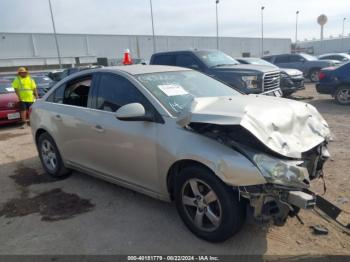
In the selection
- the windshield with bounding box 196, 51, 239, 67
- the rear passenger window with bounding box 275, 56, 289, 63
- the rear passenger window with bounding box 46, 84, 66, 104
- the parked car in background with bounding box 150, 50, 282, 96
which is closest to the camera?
the rear passenger window with bounding box 46, 84, 66, 104

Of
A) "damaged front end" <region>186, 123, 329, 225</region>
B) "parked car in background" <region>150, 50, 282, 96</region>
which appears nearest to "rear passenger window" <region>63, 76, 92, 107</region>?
"damaged front end" <region>186, 123, 329, 225</region>

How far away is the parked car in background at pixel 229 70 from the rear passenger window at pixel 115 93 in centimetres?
515

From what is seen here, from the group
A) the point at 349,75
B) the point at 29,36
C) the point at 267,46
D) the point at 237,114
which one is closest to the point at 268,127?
the point at 237,114

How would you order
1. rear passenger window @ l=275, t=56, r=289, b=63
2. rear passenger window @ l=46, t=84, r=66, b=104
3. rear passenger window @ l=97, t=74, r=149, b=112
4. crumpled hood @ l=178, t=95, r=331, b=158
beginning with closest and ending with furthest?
crumpled hood @ l=178, t=95, r=331, b=158 → rear passenger window @ l=97, t=74, r=149, b=112 → rear passenger window @ l=46, t=84, r=66, b=104 → rear passenger window @ l=275, t=56, r=289, b=63

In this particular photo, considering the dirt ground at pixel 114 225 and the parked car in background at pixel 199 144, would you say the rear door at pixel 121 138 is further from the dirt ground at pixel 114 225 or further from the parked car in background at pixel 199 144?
the dirt ground at pixel 114 225

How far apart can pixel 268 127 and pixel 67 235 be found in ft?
7.76

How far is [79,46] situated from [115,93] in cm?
4737

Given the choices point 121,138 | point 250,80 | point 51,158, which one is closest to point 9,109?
point 51,158

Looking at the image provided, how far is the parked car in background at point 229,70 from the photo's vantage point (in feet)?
29.9

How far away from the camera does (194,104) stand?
10.7ft

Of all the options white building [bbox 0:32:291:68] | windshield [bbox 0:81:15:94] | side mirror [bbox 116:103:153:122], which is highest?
white building [bbox 0:32:291:68]

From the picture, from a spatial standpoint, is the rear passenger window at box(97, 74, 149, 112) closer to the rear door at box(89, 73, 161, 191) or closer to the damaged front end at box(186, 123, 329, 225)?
the rear door at box(89, 73, 161, 191)

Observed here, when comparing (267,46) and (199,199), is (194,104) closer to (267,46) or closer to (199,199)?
(199,199)

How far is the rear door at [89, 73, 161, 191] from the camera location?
3566mm
